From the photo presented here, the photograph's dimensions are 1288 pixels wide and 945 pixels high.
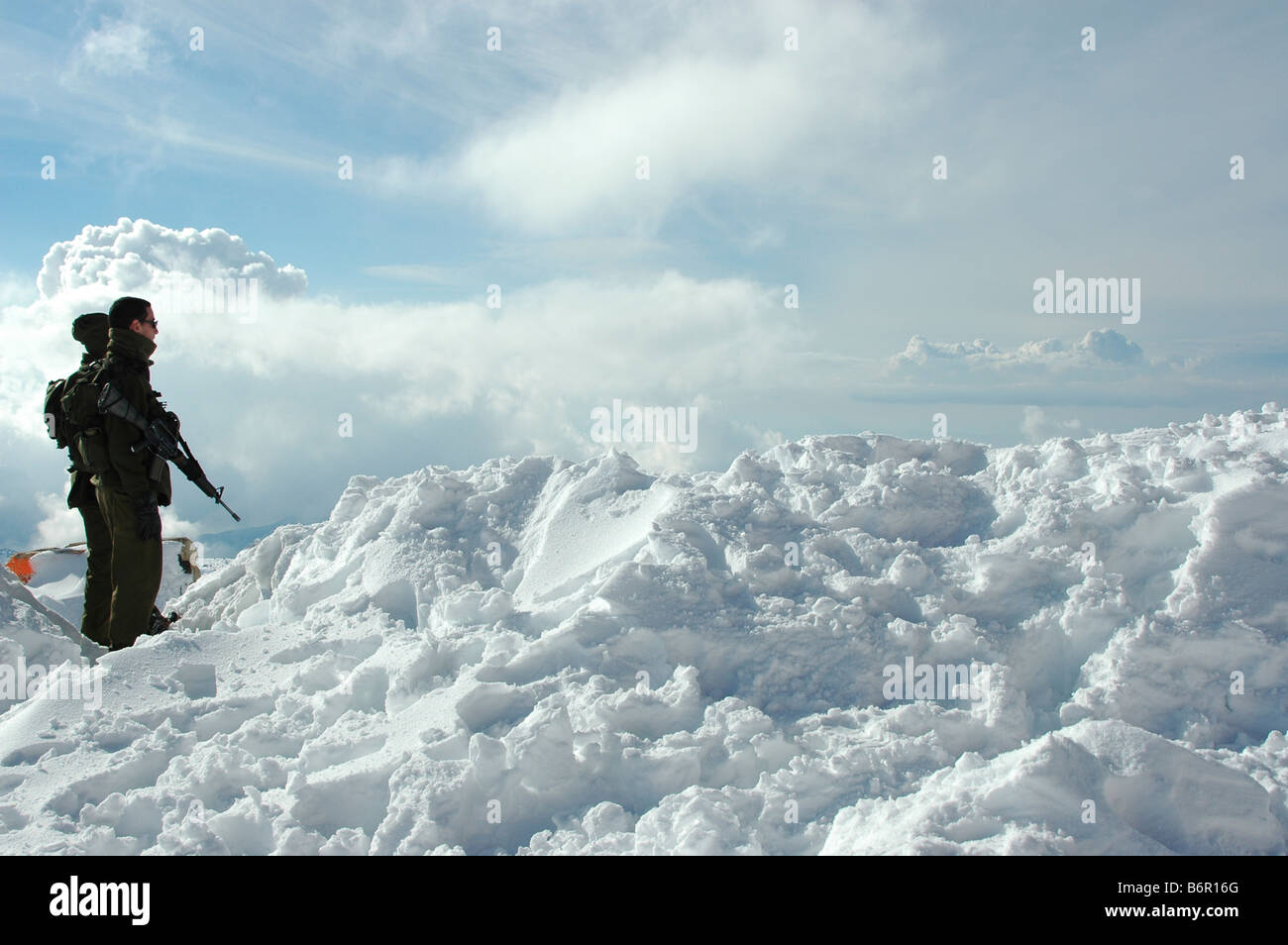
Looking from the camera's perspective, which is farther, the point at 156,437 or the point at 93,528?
the point at 93,528

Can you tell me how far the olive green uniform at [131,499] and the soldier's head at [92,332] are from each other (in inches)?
31.0

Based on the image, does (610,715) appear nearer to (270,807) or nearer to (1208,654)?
(270,807)

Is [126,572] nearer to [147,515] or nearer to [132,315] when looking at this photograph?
[147,515]

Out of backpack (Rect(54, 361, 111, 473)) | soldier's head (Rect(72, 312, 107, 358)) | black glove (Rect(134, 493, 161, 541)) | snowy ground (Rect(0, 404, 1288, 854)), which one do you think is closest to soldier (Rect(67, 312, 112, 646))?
soldier's head (Rect(72, 312, 107, 358))

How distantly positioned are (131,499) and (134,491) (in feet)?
0.26

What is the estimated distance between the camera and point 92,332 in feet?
23.5

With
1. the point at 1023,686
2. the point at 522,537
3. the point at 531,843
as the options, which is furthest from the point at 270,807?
the point at 1023,686

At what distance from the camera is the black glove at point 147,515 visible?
653 centimetres

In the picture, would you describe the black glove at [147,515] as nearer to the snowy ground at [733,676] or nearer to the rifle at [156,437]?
the rifle at [156,437]

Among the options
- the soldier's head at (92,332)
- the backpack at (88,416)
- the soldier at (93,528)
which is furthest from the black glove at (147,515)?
the soldier's head at (92,332)

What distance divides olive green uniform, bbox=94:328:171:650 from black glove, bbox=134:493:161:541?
2 cm

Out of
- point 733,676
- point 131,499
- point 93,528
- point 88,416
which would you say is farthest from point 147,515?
point 733,676

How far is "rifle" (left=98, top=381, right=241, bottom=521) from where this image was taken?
6.18 m

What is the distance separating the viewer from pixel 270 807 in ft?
13.7
